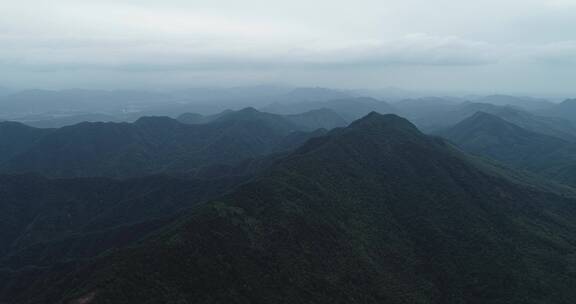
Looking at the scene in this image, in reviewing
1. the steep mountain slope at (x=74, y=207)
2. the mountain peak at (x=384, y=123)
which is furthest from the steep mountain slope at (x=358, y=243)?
the steep mountain slope at (x=74, y=207)

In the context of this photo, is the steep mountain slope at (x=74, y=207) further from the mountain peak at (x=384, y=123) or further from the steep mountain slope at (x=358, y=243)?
the mountain peak at (x=384, y=123)

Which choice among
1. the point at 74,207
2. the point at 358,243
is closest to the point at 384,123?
the point at 358,243

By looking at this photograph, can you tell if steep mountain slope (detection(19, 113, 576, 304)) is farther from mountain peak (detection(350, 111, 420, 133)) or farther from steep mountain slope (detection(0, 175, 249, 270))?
steep mountain slope (detection(0, 175, 249, 270))

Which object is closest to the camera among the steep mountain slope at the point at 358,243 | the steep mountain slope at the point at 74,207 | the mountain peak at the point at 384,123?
the steep mountain slope at the point at 358,243

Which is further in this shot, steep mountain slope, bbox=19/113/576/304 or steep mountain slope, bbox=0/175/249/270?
steep mountain slope, bbox=0/175/249/270

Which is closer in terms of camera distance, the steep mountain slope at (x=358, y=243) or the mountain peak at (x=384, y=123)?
the steep mountain slope at (x=358, y=243)

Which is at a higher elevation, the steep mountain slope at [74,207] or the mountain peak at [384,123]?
the mountain peak at [384,123]

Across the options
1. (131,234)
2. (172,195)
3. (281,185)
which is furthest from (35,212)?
(281,185)

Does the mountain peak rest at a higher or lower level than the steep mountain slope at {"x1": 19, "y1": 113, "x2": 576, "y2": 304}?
higher

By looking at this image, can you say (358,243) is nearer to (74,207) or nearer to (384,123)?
(384,123)


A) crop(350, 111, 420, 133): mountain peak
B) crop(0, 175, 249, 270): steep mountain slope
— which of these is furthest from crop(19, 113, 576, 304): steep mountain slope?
crop(0, 175, 249, 270): steep mountain slope
